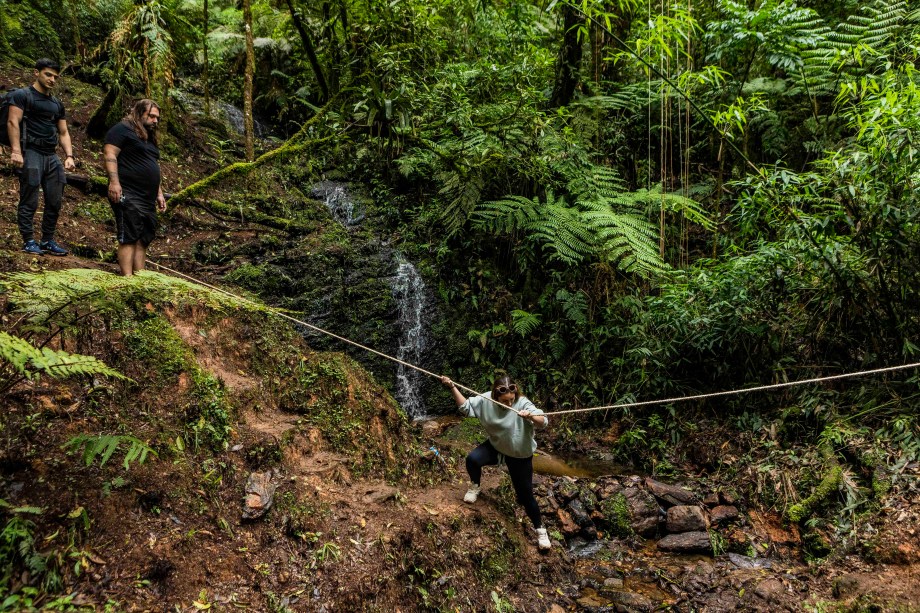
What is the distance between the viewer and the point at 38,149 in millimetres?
4520

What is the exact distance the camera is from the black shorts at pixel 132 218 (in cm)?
411

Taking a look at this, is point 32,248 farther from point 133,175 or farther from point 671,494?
point 671,494

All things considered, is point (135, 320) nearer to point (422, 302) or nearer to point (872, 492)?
point (422, 302)

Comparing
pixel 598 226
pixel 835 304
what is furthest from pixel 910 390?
pixel 598 226

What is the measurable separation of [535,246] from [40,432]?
6304mm

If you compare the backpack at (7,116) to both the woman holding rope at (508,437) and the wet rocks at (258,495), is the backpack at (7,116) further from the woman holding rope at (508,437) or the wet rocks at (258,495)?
the woman holding rope at (508,437)

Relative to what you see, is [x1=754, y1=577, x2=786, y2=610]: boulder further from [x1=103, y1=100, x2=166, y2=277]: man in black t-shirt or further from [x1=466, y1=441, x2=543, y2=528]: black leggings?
[x1=103, y1=100, x2=166, y2=277]: man in black t-shirt

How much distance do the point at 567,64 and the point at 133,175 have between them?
6940 mm

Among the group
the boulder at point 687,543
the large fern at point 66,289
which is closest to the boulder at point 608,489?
the boulder at point 687,543

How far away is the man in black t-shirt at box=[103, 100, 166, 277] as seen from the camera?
3.94 m

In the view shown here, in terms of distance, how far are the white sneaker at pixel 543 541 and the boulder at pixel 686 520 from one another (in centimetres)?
140

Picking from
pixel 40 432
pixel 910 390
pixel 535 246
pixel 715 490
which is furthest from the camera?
pixel 535 246

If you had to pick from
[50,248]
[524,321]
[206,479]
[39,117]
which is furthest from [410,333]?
[39,117]

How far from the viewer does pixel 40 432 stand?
2.61 m
